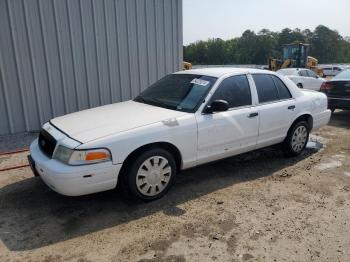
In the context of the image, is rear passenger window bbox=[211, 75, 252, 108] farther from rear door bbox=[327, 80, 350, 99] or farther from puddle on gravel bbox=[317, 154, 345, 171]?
rear door bbox=[327, 80, 350, 99]

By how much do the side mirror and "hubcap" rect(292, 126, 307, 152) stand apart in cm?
195

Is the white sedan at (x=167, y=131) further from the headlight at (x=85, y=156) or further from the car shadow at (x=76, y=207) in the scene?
the car shadow at (x=76, y=207)

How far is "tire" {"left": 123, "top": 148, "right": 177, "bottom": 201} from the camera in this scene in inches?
151

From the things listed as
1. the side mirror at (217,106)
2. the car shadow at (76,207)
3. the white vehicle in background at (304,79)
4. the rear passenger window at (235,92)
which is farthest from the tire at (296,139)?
the white vehicle in background at (304,79)

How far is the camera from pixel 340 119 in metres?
9.35

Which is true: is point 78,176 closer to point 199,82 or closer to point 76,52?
point 199,82

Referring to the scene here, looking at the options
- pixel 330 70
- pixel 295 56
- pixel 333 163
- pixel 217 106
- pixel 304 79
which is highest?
pixel 217 106

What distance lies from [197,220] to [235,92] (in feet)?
6.53

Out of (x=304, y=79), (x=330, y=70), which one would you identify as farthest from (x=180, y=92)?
(x=330, y=70)

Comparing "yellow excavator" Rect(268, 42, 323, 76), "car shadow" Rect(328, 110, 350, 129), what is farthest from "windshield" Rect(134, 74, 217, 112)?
"yellow excavator" Rect(268, 42, 323, 76)

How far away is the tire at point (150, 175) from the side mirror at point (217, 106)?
32.0 inches

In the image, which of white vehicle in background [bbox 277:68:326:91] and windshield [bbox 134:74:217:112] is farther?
white vehicle in background [bbox 277:68:326:91]

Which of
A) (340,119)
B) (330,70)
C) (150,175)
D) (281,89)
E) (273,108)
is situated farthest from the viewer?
(330,70)

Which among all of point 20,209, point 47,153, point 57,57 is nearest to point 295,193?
point 47,153
